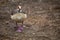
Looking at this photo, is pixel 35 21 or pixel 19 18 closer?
pixel 19 18

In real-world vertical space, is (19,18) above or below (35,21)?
above

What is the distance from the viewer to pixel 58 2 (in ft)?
14.6

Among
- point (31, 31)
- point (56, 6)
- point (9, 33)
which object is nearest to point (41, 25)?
point (31, 31)

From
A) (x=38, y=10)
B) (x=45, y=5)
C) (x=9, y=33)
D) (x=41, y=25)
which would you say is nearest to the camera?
(x=9, y=33)

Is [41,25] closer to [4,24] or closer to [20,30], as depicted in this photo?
[20,30]

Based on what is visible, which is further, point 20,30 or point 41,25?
point 41,25

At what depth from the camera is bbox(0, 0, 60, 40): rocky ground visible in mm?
2977

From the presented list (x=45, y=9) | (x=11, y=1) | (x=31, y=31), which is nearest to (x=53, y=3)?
(x=45, y=9)

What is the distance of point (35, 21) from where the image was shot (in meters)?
3.47

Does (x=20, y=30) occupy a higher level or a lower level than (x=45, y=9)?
lower

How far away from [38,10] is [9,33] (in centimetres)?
119

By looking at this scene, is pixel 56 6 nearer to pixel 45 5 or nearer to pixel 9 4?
pixel 45 5

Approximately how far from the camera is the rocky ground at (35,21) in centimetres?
298

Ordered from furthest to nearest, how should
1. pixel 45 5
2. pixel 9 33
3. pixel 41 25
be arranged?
pixel 45 5 → pixel 41 25 → pixel 9 33
